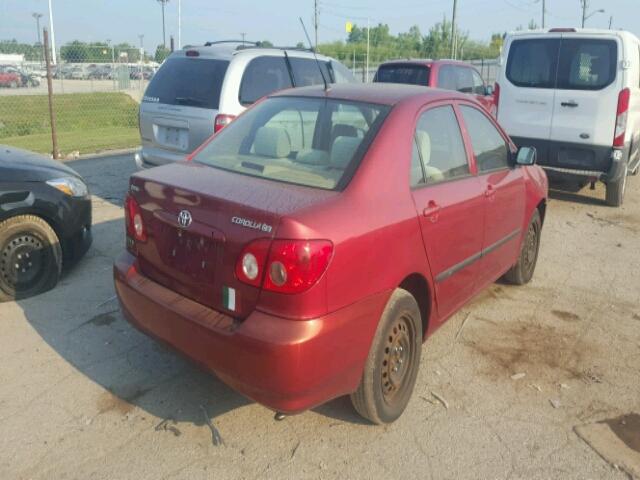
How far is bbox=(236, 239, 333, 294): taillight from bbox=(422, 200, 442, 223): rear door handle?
848mm

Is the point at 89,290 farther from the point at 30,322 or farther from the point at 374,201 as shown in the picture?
the point at 374,201

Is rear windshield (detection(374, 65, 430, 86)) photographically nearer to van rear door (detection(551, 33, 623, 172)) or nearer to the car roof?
van rear door (detection(551, 33, 623, 172))

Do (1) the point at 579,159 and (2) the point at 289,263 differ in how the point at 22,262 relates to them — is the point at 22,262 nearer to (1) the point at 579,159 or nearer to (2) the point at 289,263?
(2) the point at 289,263

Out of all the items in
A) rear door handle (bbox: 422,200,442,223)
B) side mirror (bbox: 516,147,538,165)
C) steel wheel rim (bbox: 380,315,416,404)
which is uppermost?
side mirror (bbox: 516,147,538,165)

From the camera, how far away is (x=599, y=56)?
8.12 metres

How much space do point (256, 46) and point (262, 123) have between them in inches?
156

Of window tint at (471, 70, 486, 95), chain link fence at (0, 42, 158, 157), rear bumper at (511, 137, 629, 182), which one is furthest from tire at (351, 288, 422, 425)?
window tint at (471, 70, 486, 95)

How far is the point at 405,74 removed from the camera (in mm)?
10852

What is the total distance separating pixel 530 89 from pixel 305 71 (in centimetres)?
332

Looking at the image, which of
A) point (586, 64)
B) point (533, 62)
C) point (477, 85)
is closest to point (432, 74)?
point (533, 62)

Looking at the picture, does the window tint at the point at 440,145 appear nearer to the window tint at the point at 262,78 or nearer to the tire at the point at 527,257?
the tire at the point at 527,257

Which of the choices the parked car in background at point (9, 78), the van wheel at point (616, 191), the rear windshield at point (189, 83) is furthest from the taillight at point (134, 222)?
the parked car in background at point (9, 78)

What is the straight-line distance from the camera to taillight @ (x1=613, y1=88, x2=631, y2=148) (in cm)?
798

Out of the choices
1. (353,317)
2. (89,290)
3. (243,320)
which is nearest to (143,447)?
(243,320)
